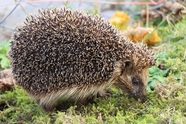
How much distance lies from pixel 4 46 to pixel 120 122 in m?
3.27

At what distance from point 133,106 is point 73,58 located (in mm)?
1033

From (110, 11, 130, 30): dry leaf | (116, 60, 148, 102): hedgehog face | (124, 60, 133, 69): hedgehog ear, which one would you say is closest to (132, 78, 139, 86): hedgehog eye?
(116, 60, 148, 102): hedgehog face

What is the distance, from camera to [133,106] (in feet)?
17.5

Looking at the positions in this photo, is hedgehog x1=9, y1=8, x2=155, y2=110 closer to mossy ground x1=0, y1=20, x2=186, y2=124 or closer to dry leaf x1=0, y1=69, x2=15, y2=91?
mossy ground x1=0, y1=20, x2=186, y2=124

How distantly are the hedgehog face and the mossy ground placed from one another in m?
0.13

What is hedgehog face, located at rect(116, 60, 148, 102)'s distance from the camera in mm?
5434

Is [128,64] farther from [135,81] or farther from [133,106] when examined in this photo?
[133,106]

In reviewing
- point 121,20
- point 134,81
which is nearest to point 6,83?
point 134,81

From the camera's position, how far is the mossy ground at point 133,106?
4.92 m

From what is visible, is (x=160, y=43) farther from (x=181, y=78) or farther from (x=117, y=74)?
(x=117, y=74)

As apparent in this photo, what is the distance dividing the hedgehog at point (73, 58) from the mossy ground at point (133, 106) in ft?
0.67

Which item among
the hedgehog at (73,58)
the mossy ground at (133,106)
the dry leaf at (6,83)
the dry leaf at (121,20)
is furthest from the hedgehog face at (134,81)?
the dry leaf at (121,20)

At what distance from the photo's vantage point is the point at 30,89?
17.4 ft

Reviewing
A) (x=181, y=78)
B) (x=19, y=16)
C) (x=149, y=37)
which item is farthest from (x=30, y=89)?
(x=19, y=16)
